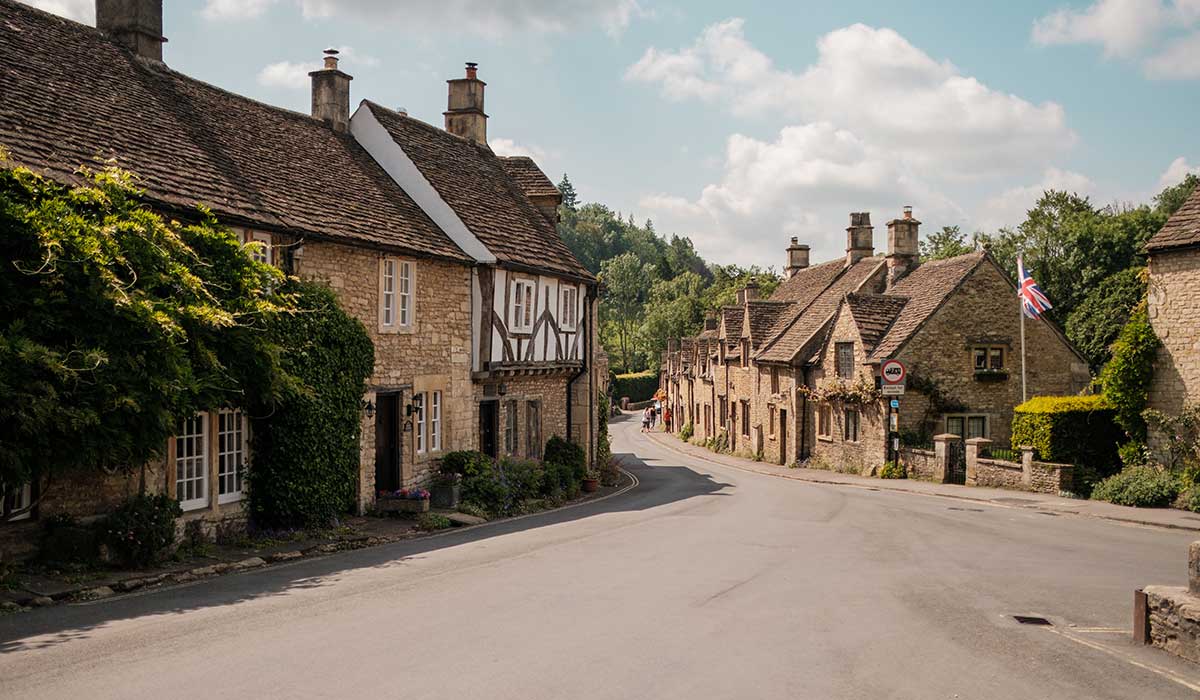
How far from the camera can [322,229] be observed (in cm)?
1875

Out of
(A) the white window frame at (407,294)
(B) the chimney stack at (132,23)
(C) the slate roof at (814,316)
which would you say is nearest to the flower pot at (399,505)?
(A) the white window frame at (407,294)

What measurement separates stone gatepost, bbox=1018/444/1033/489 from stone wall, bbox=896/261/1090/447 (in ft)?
18.9

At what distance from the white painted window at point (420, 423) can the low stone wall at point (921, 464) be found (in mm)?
16862

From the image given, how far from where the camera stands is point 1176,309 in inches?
969

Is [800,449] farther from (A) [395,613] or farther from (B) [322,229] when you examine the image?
(A) [395,613]

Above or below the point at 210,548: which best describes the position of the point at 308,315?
above

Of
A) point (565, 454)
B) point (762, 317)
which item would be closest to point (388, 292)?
point (565, 454)

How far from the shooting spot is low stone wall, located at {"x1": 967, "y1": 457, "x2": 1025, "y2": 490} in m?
28.0

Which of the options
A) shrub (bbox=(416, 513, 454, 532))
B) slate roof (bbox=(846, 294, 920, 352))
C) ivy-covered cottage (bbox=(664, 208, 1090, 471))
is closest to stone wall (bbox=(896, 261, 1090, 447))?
ivy-covered cottage (bbox=(664, 208, 1090, 471))

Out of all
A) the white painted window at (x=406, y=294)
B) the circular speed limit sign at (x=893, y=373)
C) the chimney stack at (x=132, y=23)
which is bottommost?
the circular speed limit sign at (x=893, y=373)

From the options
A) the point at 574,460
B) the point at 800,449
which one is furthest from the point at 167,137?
the point at 800,449

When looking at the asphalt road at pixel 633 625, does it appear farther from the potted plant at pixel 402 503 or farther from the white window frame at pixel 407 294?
the white window frame at pixel 407 294

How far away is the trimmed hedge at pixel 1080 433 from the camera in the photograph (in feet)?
87.8

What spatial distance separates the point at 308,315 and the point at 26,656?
920 centimetres
